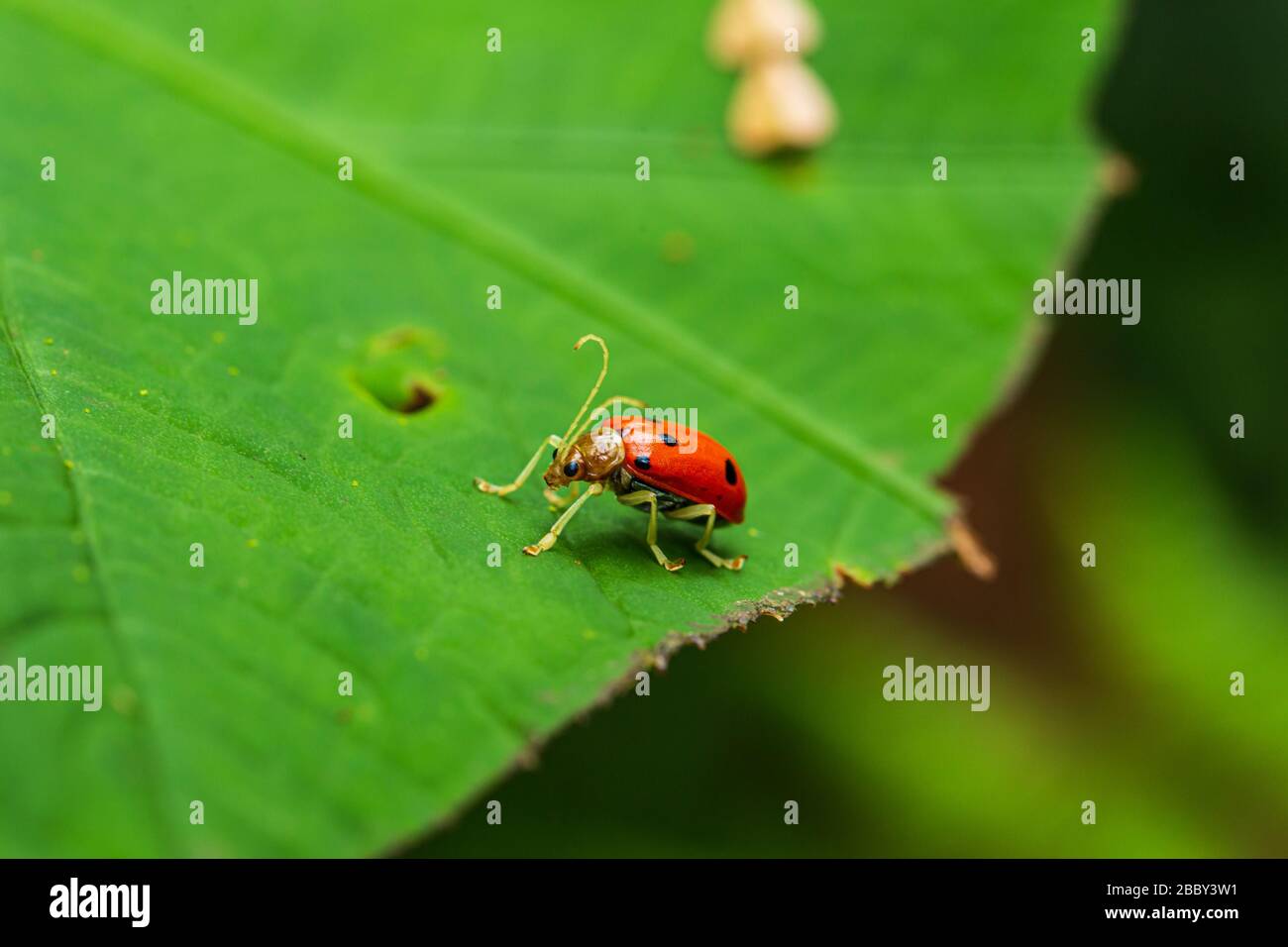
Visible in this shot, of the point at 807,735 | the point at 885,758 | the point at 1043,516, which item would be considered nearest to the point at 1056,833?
the point at 885,758

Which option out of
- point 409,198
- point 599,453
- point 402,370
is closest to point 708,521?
point 599,453

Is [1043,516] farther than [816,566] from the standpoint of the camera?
Yes

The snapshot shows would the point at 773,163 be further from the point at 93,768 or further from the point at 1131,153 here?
the point at 93,768

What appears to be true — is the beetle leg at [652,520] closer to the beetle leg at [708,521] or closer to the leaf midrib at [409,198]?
the beetle leg at [708,521]

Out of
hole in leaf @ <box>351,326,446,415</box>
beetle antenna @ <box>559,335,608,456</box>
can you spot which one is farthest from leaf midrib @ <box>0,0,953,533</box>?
hole in leaf @ <box>351,326,446,415</box>

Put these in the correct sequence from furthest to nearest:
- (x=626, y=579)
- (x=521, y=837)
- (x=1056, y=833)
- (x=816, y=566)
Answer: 1. (x=1056, y=833)
2. (x=521, y=837)
3. (x=816, y=566)
4. (x=626, y=579)

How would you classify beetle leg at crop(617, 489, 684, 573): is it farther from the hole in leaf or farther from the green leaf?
the hole in leaf
